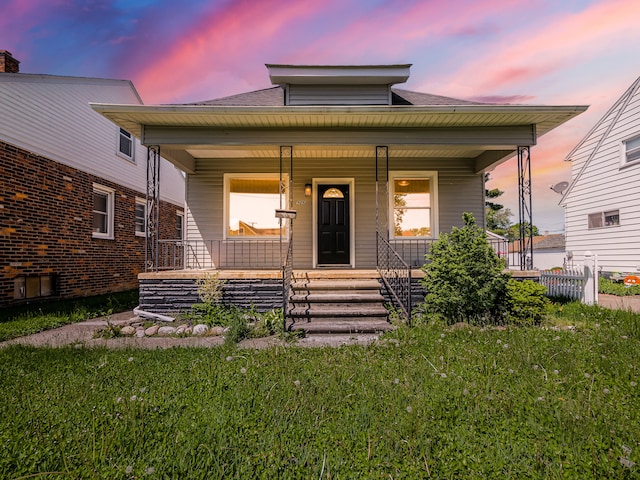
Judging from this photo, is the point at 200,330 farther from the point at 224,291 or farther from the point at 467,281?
the point at 467,281

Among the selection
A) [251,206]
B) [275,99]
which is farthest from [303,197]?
[275,99]

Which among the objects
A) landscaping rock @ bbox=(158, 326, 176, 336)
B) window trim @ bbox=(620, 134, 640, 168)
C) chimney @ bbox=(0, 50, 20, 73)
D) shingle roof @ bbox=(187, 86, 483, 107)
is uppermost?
chimney @ bbox=(0, 50, 20, 73)

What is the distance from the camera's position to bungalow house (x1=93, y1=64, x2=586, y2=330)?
6.21m

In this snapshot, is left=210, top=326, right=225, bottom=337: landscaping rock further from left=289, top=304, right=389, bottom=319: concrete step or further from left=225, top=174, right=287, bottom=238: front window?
left=225, top=174, right=287, bottom=238: front window

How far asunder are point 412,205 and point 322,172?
2.44 metres

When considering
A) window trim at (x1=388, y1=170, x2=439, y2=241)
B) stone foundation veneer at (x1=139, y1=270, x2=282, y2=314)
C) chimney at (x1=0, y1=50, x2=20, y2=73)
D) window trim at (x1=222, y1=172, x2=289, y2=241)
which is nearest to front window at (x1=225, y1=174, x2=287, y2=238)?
window trim at (x1=222, y1=172, x2=289, y2=241)

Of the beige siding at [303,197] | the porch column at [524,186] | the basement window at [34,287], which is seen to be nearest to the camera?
the porch column at [524,186]

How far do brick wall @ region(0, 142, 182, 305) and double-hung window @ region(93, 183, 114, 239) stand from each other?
0.17 metres

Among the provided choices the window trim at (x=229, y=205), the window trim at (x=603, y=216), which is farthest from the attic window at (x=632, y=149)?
the window trim at (x=229, y=205)

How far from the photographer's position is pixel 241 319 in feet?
17.2

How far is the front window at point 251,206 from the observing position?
26.7ft

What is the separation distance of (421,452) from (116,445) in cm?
187

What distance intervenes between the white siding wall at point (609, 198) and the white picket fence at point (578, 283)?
4277 millimetres

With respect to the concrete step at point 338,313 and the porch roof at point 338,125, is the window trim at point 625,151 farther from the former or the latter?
the concrete step at point 338,313
